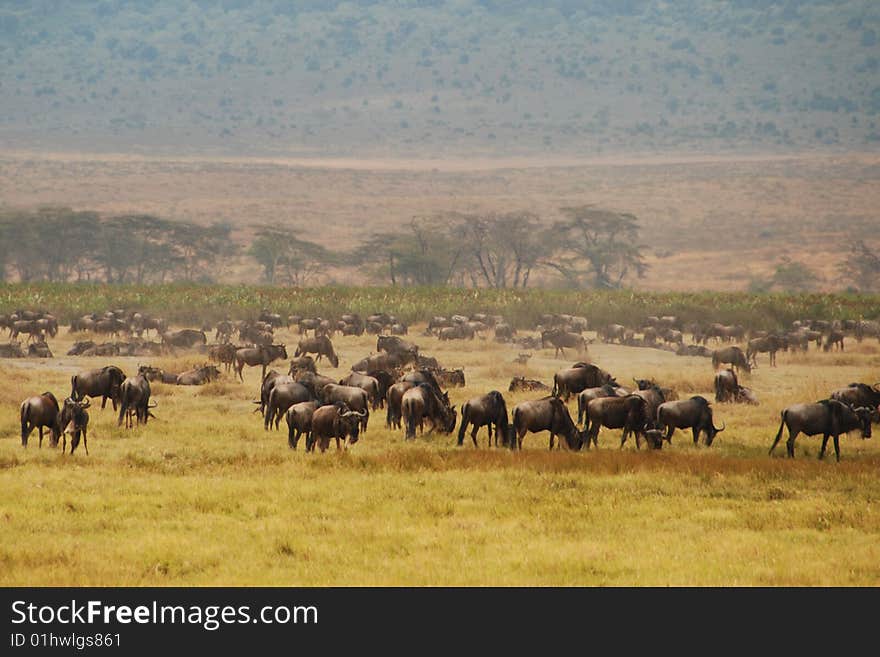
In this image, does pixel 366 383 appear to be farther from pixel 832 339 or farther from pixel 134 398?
pixel 832 339

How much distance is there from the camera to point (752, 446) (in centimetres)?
2025

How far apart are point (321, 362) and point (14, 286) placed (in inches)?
1270

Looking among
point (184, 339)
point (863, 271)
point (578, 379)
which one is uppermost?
point (863, 271)

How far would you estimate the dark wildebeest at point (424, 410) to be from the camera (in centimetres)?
2023

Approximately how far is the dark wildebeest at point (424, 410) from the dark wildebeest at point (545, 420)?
1762 millimetres

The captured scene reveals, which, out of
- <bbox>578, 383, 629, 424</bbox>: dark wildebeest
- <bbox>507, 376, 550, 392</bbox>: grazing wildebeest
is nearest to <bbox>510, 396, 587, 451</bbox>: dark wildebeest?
<bbox>578, 383, 629, 424</bbox>: dark wildebeest

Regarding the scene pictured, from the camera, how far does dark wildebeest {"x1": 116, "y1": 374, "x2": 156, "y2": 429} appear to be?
21.2m

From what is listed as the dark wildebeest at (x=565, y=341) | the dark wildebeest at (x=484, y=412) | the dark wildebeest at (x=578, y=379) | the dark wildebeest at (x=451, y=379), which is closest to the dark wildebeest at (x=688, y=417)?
the dark wildebeest at (x=484, y=412)

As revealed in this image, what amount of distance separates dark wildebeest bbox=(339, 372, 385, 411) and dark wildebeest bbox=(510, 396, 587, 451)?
5.16 meters

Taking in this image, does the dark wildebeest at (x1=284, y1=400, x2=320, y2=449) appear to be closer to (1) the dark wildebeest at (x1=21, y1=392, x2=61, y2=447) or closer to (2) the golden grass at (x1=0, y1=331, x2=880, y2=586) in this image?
(2) the golden grass at (x1=0, y1=331, x2=880, y2=586)

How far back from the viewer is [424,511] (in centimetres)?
1485

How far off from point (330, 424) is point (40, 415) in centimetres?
460

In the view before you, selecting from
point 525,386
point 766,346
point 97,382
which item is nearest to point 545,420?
point 525,386

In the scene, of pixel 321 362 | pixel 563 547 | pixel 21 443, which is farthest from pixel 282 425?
pixel 321 362
